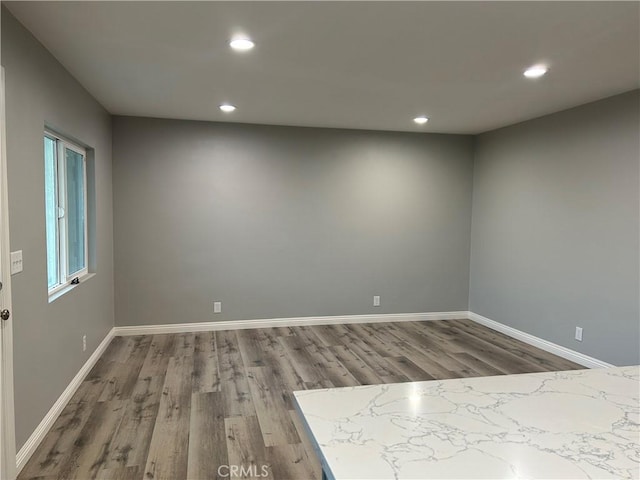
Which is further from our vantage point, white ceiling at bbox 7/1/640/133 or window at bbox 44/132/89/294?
window at bbox 44/132/89/294

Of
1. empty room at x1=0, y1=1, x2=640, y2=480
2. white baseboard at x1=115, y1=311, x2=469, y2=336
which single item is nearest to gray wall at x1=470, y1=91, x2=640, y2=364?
empty room at x1=0, y1=1, x2=640, y2=480

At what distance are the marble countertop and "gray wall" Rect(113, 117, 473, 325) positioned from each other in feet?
12.7

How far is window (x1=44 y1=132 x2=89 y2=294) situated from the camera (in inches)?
119

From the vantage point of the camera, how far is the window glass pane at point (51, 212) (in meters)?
2.99

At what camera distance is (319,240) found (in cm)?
520

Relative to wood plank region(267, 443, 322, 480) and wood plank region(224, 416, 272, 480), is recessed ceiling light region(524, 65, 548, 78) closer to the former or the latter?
wood plank region(267, 443, 322, 480)

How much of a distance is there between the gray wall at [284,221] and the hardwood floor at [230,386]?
41cm

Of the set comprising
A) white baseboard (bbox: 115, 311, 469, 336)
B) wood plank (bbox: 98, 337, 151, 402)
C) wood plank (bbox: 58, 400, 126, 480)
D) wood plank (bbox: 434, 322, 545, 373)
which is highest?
white baseboard (bbox: 115, 311, 469, 336)

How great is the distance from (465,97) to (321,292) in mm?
2721

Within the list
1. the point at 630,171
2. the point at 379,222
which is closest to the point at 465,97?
the point at 630,171

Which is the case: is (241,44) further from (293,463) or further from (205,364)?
(205,364)

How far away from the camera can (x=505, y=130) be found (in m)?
4.96

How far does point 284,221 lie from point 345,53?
2.64m

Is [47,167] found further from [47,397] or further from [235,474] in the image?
[235,474]
